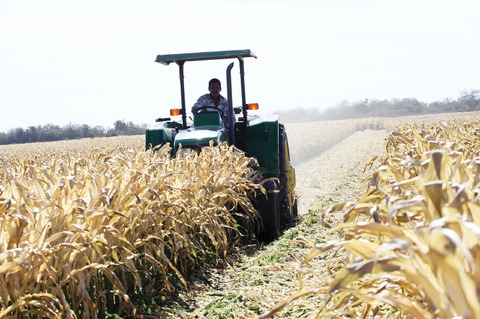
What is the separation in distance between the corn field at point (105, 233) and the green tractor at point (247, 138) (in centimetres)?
69

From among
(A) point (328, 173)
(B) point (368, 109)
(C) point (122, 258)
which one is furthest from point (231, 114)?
(B) point (368, 109)

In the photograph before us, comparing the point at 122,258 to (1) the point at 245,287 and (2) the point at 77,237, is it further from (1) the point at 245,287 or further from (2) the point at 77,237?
(1) the point at 245,287

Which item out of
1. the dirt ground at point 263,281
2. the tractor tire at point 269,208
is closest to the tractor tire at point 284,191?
the dirt ground at point 263,281

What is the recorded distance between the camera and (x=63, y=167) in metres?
5.42

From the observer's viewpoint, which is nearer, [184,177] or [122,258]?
[122,258]

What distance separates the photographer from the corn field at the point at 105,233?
11.4 feet

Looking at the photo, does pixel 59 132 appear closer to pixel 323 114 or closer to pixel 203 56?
pixel 323 114

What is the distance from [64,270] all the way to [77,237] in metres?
0.23

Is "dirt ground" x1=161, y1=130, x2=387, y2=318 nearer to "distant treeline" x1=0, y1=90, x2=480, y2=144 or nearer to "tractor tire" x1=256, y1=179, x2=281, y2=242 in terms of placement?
"tractor tire" x1=256, y1=179, x2=281, y2=242

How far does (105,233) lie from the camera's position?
417 cm

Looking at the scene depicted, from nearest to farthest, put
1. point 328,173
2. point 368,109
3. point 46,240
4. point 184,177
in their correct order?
1. point 46,240
2. point 184,177
3. point 328,173
4. point 368,109

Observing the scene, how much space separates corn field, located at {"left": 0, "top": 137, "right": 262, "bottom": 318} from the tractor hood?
73cm

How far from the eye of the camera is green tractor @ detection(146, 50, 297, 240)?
709 cm

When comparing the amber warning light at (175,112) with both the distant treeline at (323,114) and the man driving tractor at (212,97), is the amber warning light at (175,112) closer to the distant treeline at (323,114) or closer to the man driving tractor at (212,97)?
the man driving tractor at (212,97)
